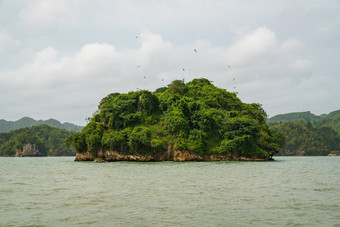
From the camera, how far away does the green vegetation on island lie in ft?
375

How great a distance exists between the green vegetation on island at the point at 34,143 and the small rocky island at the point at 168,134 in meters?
71.0

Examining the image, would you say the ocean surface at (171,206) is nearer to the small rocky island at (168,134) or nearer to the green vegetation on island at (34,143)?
the small rocky island at (168,134)

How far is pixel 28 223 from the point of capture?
844cm

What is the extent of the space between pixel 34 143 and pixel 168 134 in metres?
84.7

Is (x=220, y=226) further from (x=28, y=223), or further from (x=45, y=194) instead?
(x=45, y=194)

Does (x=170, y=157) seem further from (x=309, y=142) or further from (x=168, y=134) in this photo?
(x=309, y=142)

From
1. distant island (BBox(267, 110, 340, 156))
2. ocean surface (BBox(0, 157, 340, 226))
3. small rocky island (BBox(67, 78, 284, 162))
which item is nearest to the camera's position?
ocean surface (BBox(0, 157, 340, 226))

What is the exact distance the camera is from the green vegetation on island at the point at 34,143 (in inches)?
4496

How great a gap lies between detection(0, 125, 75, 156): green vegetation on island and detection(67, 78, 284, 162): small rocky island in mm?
71011

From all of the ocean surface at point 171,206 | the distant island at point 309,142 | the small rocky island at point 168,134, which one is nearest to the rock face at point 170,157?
the small rocky island at point 168,134

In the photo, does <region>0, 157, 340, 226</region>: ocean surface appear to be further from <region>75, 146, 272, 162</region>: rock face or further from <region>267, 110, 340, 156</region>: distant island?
<region>267, 110, 340, 156</region>: distant island

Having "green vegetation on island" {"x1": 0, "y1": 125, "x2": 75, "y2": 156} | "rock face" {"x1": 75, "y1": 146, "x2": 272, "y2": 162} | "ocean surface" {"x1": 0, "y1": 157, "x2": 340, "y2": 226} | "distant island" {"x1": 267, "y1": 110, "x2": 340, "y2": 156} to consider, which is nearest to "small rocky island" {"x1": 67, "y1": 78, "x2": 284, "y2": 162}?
"rock face" {"x1": 75, "y1": 146, "x2": 272, "y2": 162}

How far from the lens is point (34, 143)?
116438 mm

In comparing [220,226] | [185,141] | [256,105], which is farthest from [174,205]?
[256,105]
